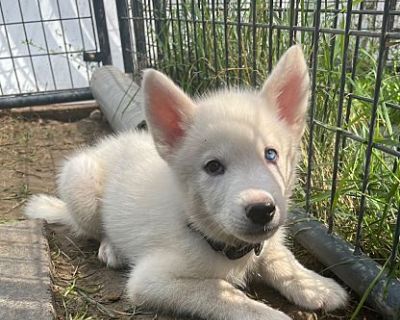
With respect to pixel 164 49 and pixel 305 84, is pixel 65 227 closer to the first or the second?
pixel 305 84

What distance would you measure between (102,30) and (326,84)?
10.2 feet

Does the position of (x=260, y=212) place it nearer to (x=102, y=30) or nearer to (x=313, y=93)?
(x=313, y=93)

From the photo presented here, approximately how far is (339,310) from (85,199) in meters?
1.34

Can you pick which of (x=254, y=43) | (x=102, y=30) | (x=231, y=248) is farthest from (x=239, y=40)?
(x=102, y=30)

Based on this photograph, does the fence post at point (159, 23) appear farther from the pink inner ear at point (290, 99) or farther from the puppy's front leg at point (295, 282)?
the puppy's front leg at point (295, 282)

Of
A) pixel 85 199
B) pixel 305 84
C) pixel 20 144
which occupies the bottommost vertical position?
pixel 20 144

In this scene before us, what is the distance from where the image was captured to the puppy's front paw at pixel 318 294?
1.85m

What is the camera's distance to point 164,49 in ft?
12.9

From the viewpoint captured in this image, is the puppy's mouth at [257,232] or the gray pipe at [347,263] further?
the gray pipe at [347,263]

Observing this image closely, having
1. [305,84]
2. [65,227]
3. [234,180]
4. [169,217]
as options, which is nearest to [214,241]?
[169,217]

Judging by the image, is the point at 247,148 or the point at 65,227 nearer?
the point at 247,148

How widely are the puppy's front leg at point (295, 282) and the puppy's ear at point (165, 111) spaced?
2.09 ft

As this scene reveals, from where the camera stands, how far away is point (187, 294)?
1.77 m

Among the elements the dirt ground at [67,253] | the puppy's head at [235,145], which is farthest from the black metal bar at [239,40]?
the dirt ground at [67,253]
